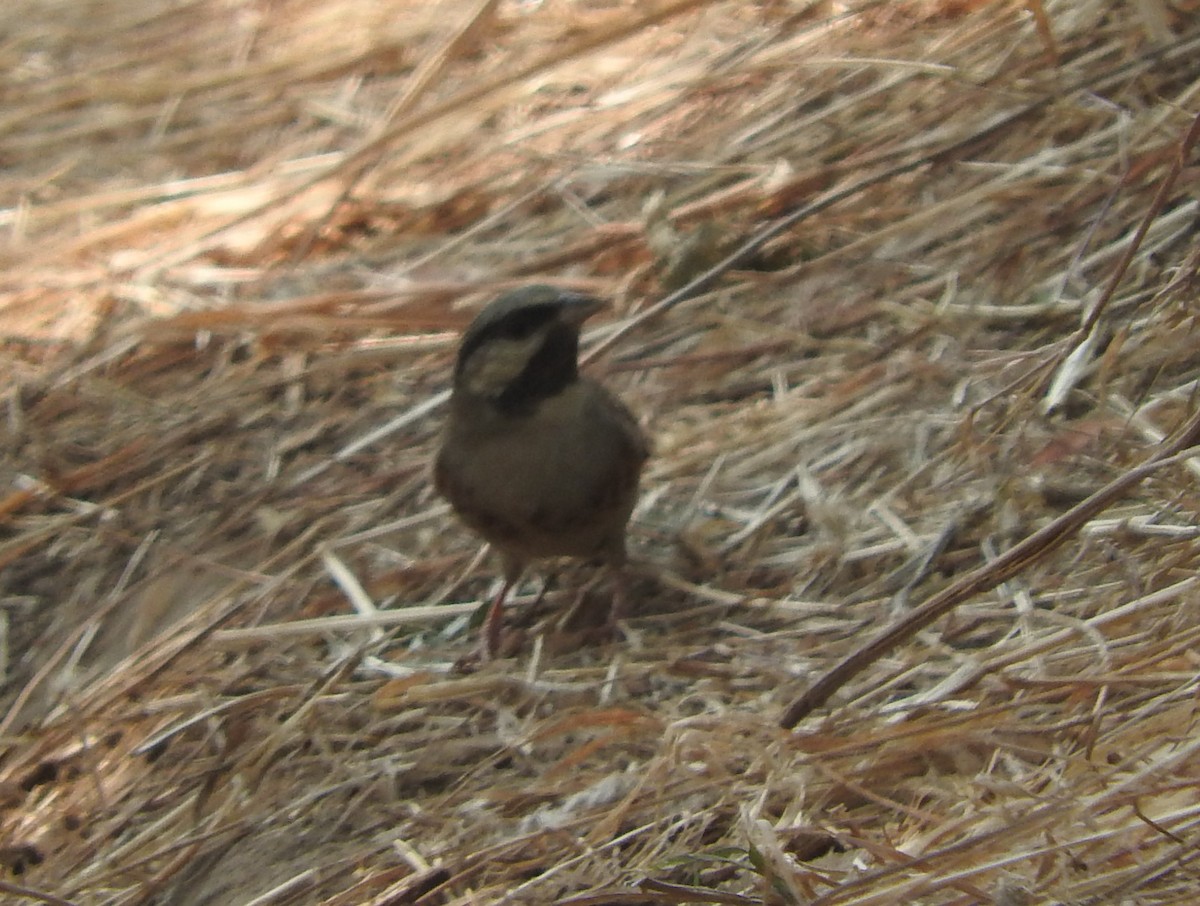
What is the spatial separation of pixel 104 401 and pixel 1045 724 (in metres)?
2.76

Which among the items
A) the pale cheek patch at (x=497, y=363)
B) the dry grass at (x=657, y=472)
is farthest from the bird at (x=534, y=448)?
the dry grass at (x=657, y=472)

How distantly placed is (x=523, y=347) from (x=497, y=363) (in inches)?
2.7

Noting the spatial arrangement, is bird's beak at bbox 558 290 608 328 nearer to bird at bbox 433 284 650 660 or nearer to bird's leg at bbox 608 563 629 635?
bird at bbox 433 284 650 660

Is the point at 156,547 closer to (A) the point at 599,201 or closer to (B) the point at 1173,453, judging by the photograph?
(A) the point at 599,201

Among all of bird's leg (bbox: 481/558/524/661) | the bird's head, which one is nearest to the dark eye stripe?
the bird's head

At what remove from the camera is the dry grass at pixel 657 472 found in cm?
220

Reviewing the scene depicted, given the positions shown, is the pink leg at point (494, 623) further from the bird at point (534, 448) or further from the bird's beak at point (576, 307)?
the bird's beak at point (576, 307)

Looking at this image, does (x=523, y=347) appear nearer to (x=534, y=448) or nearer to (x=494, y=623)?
(x=534, y=448)

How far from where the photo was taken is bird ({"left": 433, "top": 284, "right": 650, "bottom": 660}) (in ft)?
9.39

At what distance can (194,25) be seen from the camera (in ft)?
19.6

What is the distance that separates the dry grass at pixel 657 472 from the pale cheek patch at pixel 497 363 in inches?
21.7

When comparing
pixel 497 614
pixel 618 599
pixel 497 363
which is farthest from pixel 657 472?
pixel 497 363

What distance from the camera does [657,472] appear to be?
3.46m

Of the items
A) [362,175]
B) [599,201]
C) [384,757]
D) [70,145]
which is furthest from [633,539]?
[70,145]
